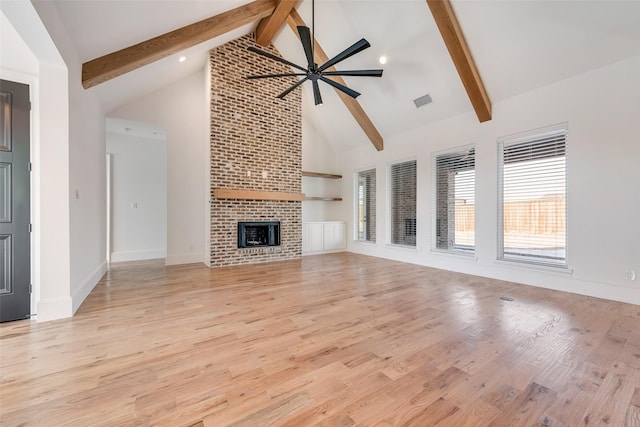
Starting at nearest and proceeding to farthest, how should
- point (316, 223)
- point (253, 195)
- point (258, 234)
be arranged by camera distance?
point (253, 195)
point (258, 234)
point (316, 223)

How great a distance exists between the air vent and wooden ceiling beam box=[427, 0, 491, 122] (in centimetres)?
78

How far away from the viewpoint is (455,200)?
5.21 meters

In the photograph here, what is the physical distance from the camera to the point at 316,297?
132 inches

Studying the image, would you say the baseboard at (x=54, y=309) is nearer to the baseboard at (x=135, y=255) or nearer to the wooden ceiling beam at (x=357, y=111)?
the baseboard at (x=135, y=255)

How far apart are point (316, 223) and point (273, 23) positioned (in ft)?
14.7

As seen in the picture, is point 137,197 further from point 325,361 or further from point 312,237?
point 325,361

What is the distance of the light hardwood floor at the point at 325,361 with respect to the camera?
1432 millimetres

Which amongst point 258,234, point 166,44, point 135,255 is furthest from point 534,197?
point 135,255

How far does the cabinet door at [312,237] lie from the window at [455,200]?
292cm

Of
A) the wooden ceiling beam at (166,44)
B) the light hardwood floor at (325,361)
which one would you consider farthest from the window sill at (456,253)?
the wooden ceiling beam at (166,44)

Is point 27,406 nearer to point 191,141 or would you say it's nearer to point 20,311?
point 20,311

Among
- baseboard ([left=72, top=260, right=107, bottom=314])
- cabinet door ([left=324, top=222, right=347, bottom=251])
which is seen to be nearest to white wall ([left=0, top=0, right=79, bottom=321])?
baseboard ([left=72, top=260, right=107, bottom=314])

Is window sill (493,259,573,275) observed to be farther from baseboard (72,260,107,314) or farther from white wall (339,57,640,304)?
baseboard (72,260,107,314)

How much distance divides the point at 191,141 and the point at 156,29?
2510 millimetres
